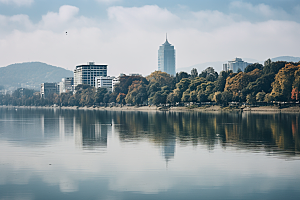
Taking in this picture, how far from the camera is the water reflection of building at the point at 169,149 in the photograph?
3125 centimetres

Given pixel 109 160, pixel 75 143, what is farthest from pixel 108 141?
pixel 109 160

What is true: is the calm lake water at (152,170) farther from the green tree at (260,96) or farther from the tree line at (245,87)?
the green tree at (260,96)

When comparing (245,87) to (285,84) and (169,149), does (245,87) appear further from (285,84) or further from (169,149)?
(169,149)

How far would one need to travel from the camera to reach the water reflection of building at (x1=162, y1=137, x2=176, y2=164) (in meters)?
31.2

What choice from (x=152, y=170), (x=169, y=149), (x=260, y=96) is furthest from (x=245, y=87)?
(x=152, y=170)

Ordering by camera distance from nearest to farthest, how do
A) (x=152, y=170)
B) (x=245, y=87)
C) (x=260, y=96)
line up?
(x=152, y=170) < (x=260, y=96) < (x=245, y=87)

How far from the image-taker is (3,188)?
21.3m

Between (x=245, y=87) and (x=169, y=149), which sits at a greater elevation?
(x=245, y=87)

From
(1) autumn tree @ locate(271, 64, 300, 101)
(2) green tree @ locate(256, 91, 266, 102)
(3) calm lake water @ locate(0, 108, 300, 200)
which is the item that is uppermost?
(1) autumn tree @ locate(271, 64, 300, 101)

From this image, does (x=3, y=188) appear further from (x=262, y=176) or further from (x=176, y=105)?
(x=176, y=105)

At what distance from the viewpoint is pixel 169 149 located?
35688mm

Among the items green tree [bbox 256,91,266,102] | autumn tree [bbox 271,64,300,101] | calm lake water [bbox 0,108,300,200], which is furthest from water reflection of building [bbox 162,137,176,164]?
green tree [bbox 256,91,266,102]

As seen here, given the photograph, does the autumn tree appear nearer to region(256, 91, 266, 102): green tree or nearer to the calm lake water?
region(256, 91, 266, 102): green tree

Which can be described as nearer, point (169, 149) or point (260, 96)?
point (169, 149)
